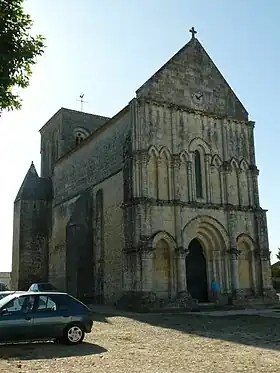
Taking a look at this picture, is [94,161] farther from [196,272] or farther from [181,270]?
[181,270]

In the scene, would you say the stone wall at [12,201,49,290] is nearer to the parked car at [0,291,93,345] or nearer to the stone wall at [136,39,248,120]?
the stone wall at [136,39,248,120]

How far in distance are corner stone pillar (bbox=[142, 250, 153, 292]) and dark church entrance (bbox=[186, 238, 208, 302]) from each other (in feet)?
11.0

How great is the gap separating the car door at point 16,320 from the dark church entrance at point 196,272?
15217 mm

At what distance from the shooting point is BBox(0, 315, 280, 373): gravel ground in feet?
27.7

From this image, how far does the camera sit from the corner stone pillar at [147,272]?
2234 centimetres

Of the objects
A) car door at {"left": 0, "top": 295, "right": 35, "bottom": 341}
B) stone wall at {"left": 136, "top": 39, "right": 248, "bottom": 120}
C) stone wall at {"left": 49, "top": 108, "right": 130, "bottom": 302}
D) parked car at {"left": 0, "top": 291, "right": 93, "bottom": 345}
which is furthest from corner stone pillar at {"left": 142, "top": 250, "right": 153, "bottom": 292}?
car door at {"left": 0, "top": 295, "right": 35, "bottom": 341}

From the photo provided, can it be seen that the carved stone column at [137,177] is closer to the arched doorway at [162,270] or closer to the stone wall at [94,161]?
the stone wall at [94,161]

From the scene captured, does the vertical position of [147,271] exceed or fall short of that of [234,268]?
it falls short

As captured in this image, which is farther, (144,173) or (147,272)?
(144,173)

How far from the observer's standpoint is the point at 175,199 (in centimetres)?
2416

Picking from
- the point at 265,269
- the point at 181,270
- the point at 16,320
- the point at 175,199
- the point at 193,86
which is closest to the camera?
the point at 16,320

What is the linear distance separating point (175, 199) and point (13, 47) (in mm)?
16561

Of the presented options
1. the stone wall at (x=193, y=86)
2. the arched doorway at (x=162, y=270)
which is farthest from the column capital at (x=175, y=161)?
the arched doorway at (x=162, y=270)

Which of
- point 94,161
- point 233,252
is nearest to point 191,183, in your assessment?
point 233,252
